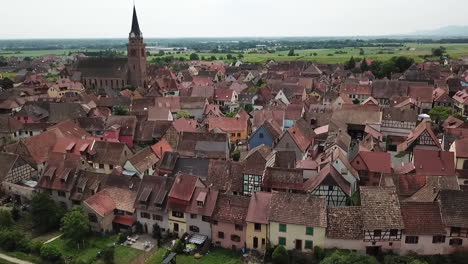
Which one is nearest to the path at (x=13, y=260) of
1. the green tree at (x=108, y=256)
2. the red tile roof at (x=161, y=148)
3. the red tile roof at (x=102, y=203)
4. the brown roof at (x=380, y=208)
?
the green tree at (x=108, y=256)

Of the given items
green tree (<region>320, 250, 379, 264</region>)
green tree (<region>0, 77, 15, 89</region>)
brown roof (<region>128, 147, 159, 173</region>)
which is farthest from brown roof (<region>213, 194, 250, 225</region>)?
green tree (<region>0, 77, 15, 89</region>)

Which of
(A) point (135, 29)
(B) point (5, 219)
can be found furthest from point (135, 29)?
(B) point (5, 219)

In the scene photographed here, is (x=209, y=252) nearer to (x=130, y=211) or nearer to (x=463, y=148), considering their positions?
(x=130, y=211)

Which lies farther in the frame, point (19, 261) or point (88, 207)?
point (88, 207)

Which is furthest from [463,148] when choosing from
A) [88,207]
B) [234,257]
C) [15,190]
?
[15,190]

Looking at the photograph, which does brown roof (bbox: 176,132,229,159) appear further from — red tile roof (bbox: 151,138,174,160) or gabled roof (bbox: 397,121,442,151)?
gabled roof (bbox: 397,121,442,151)

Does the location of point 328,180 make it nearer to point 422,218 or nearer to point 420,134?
point 422,218
